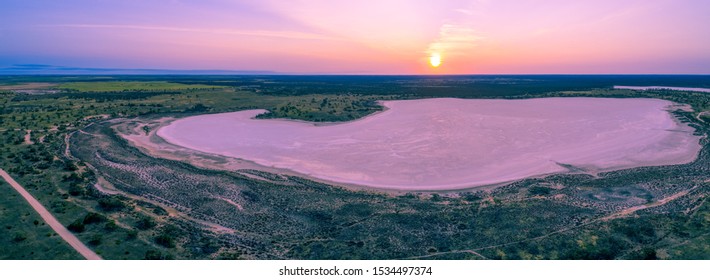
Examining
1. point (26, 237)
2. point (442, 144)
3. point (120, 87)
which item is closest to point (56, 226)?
point (26, 237)

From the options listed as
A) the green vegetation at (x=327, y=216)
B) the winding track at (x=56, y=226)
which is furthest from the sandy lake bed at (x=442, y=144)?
the winding track at (x=56, y=226)

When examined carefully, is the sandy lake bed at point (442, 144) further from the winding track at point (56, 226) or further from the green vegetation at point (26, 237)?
the green vegetation at point (26, 237)

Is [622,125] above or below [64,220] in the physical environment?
above

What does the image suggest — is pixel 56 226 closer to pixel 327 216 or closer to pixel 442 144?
pixel 327 216

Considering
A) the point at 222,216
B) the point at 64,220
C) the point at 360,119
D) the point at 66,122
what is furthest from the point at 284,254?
the point at 66,122

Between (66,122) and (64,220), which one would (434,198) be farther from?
(66,122)

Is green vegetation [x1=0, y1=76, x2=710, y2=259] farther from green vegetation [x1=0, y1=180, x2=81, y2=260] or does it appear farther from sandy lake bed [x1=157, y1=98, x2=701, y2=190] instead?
Result: sandy lake bed [x1=157, y1=98, x2=701, y2=190]
